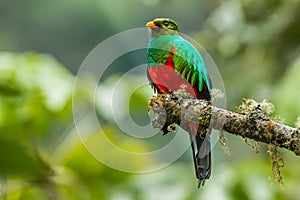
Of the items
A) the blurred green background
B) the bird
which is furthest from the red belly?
the blurred green background

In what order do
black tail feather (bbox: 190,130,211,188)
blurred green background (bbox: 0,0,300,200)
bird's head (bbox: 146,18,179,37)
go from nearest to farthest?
black tail feather (bbox: 190,130,211,188), bird's head (bbox: 146,18,179,37), blurred green background (bbox: 0,0,300,200)

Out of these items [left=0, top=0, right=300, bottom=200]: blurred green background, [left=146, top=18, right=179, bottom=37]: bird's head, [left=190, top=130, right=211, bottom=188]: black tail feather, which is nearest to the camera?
[left=190, top=130, right=211, bottom=188]: black tail feather

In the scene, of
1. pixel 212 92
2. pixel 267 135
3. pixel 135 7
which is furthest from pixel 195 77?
pixel 135 7

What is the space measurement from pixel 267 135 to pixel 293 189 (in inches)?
75.9

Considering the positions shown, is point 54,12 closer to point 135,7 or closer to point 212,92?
point 135,7

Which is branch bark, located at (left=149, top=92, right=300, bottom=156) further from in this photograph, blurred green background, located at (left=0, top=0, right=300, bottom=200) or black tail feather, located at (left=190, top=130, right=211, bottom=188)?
blurred green background, located at (left=0, top=0, right=300, bottom=200)

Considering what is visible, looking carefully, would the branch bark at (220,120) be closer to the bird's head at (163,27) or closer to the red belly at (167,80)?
the red belly at (167,80)

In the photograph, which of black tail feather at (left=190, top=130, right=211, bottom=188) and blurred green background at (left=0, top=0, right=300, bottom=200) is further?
blurred green background at (left=0, top=0, right=300, bottom=200)

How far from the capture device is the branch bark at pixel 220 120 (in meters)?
1.13

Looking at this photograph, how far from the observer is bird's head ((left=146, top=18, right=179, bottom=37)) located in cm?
122

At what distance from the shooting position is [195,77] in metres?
1.16

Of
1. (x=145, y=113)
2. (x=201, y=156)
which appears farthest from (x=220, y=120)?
(x=145, y=113)

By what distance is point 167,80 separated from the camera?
118 centimetres

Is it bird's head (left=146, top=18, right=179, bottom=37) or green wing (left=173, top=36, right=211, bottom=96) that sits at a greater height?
bird's head (left=146, top=18, right=179, bottom=37)
